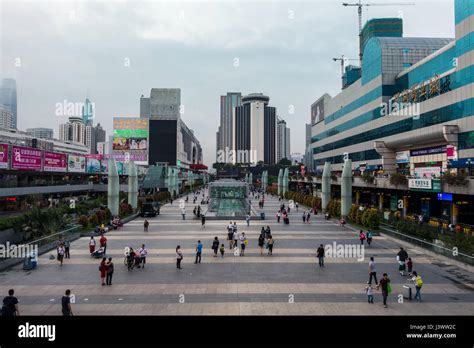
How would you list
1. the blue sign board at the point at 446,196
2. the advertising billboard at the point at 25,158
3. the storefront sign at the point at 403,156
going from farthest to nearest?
the storefront sign at the point at 403,156
the advertising billboard at the point at 25,158
the blue sign board at the point at 446,196

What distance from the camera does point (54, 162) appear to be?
50.8 metres

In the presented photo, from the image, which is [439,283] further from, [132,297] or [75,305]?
[75,305]

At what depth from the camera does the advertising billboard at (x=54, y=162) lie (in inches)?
1898

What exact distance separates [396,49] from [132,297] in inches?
2241

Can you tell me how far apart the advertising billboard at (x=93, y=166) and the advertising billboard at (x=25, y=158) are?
1891 cm

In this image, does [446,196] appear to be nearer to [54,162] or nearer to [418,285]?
[418,285]

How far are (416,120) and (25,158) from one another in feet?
159

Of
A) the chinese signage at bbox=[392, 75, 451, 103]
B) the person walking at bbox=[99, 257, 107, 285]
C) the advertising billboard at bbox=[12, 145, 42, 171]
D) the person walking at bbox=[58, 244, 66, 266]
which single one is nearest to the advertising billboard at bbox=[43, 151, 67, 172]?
the advertising billboard at bbox=[12, 145, 42, 171]

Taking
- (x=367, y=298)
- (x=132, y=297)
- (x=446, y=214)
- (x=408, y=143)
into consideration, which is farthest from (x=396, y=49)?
(x=132, y=297)

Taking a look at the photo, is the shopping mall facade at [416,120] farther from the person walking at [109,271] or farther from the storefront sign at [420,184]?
the person walking at [109,271]

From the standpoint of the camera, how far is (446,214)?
3631 centimetres

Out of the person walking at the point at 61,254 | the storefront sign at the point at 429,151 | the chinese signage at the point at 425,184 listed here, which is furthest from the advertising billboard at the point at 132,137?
the person walking at the point at 61,254

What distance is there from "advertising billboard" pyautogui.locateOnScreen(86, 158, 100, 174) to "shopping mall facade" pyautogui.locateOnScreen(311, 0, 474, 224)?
4659cm

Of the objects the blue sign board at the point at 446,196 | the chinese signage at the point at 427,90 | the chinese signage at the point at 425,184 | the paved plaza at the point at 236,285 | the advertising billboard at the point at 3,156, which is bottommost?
the paved plaza at the point at 236,285
